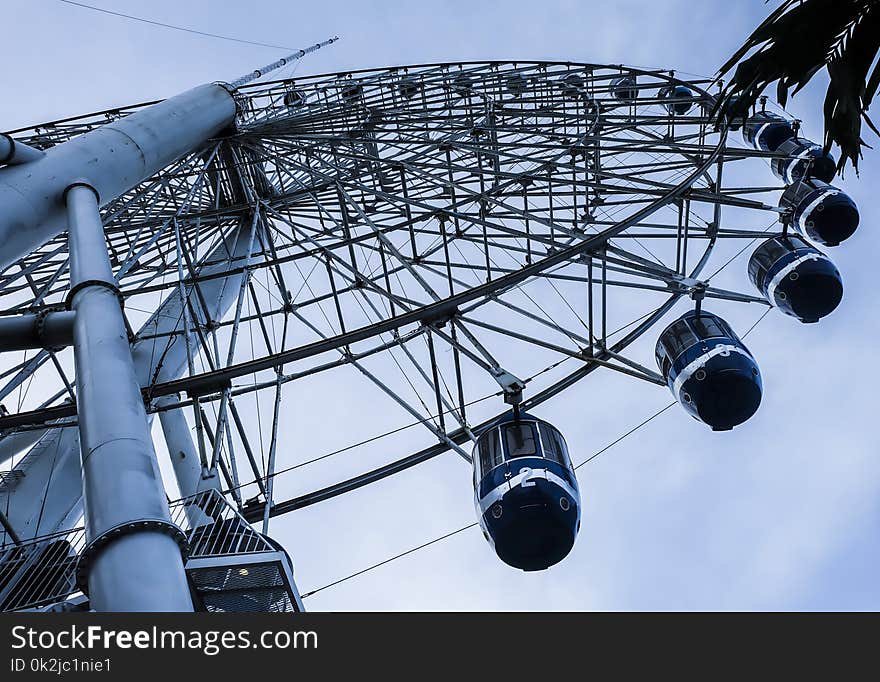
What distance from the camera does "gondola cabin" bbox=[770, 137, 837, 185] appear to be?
1820cm

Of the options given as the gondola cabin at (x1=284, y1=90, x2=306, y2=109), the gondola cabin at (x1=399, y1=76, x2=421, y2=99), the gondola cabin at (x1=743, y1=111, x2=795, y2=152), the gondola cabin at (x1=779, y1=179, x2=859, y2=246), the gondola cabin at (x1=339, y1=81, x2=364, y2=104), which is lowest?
the gondola cabin at (x1=779, y1=179, x2=859, y2=246)

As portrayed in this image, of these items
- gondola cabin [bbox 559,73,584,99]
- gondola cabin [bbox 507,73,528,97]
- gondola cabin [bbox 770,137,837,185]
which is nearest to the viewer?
gondola cabin [bbox 770,137,837,185]

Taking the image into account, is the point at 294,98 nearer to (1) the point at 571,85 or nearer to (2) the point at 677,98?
(1) the point at 571,85

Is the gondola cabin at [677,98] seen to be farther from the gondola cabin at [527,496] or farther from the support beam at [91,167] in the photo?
the gondola cabin at [527,496]

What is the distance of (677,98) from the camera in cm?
2177

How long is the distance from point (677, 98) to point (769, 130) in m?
2.27

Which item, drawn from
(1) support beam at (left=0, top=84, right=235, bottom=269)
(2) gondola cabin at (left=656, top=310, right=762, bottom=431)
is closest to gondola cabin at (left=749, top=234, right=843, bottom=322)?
(2) gondola cabin at (left=656, top=310, right=762, bottom=431)

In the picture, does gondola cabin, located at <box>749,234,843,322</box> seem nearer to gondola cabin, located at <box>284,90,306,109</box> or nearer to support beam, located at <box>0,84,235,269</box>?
support beam, located at <box>0,84,235,269</box>

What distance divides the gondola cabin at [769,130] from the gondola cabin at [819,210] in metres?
3.12

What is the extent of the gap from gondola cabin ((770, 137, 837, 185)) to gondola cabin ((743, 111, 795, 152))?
0.24m

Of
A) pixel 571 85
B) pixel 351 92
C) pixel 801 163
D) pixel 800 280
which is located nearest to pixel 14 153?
pixel 800 280

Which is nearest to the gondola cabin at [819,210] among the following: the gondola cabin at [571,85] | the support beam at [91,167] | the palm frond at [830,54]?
the gondola cabin at [571,85]
